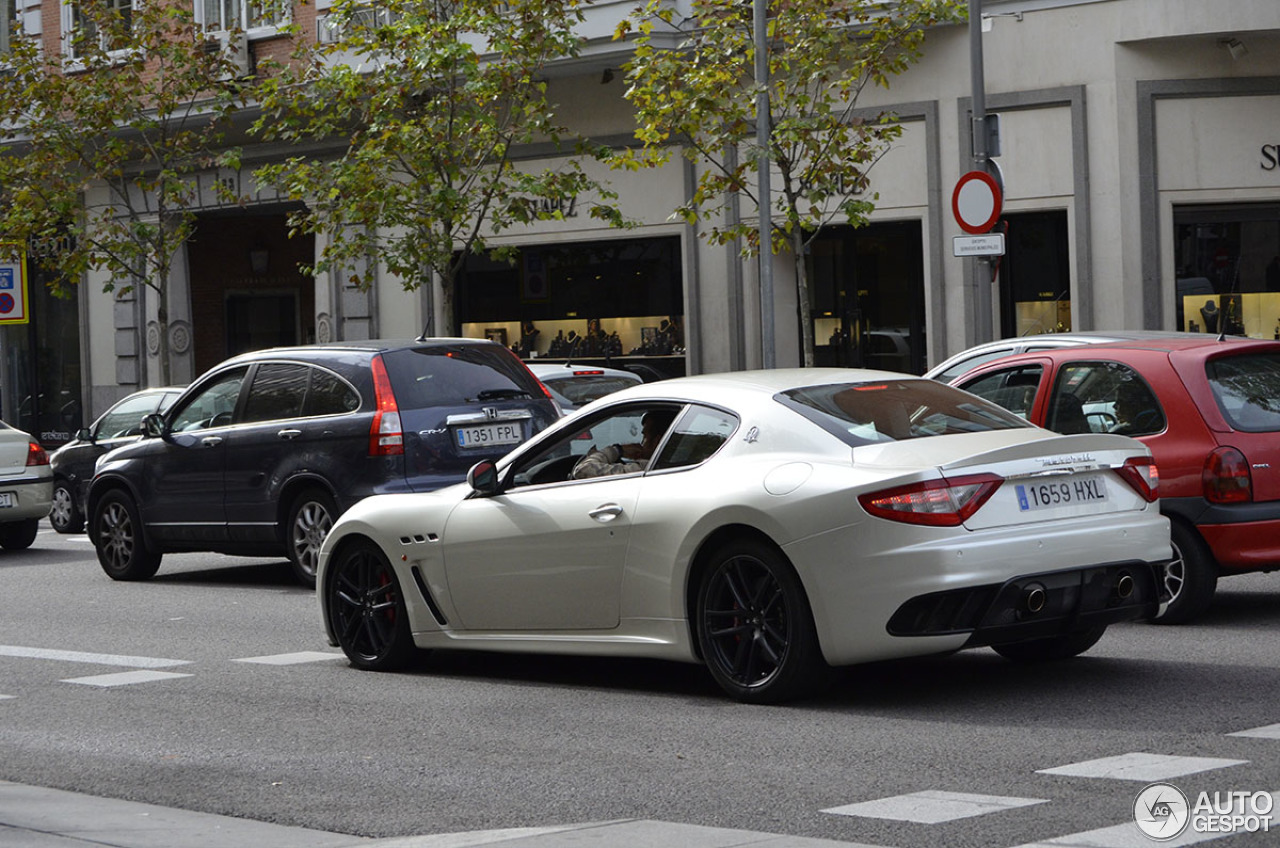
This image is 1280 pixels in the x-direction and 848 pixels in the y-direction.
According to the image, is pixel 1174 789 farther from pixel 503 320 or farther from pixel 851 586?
pixel 503 320

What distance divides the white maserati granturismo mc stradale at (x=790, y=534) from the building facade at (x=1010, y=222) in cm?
1075

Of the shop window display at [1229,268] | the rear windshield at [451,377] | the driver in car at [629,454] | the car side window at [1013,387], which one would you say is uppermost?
the shop window display at [1229,268]

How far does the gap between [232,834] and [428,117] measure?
55.4 ft

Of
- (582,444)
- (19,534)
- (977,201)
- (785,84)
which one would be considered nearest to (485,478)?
(582,444)

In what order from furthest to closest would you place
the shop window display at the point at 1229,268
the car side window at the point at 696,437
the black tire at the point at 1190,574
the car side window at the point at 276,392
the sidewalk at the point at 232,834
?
1. the shop window display at the point at 1229,268
2. the car side window at the point at 276,392
3. the black tire at the point at 1190,574
4. the car side window at the point at 696,437
5. the sidewalk at the point at 232,834

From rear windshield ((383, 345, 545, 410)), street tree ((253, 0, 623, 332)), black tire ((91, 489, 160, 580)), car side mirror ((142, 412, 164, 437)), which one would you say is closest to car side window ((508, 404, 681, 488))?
rear windshield ((383, 345, 545, 410))

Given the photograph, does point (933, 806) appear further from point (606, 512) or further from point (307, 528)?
point (307, 528)

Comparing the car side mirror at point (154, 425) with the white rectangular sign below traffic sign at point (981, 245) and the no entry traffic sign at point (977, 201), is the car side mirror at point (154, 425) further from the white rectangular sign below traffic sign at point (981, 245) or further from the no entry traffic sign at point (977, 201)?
the no entry traffic sign at point (977, 201)

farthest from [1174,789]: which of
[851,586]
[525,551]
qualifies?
[525,551]

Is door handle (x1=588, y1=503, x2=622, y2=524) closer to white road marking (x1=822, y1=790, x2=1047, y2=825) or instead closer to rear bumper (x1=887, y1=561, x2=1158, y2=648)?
rear bumper (x1=887, y1=561, x2=1158, y2=648)

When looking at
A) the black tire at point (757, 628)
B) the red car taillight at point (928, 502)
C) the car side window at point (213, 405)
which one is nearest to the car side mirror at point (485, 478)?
the black tire at point (757, 628)

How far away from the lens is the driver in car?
835 cm

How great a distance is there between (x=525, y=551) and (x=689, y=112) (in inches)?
477

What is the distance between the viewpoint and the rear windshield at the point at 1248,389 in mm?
9734
